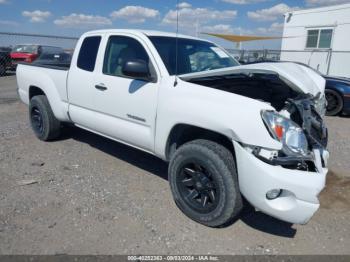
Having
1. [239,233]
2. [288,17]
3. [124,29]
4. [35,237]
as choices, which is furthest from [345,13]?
[35,237]

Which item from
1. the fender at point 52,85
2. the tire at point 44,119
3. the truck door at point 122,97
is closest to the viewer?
the truck door at point 122,97

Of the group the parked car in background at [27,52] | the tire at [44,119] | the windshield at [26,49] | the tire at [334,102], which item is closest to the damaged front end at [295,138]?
the tire at [44,119]

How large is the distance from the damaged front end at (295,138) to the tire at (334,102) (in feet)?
18.9

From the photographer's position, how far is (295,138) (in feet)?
8.92

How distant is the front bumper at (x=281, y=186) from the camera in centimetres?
258

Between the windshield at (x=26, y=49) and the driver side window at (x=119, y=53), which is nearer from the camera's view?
the driver side window at (x=119, y=53)

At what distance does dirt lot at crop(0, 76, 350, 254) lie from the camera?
2.83 meters

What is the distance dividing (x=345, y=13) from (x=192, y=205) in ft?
55.6

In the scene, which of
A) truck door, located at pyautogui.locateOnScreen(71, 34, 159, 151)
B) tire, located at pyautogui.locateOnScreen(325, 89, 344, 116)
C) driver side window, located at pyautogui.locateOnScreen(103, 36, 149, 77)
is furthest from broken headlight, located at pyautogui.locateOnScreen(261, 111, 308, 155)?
tire, located at pyautogui.locateOnScreen(325, 89, 344, 116)

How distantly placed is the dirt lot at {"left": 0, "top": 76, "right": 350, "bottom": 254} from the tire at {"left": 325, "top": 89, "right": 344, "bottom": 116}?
3632mm

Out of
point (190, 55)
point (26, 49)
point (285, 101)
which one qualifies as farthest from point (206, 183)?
point (26, 49)

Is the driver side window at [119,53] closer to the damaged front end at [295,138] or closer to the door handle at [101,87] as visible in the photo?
the door handle at [101,87]

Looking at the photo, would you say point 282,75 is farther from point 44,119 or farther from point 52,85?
point 44,119

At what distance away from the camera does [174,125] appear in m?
3.26
